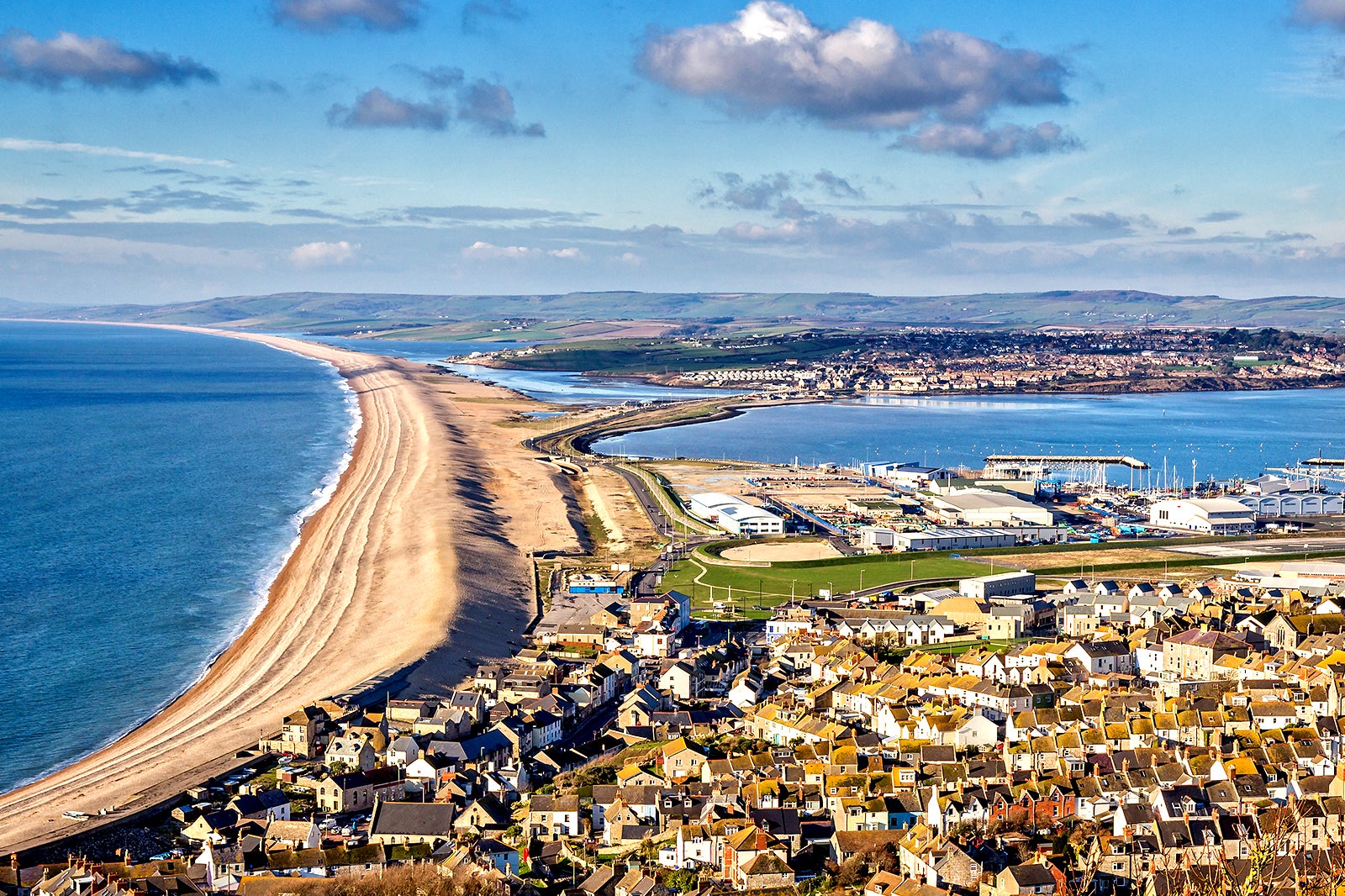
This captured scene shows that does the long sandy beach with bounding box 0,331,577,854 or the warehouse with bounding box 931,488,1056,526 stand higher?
the warehouse with bounding box 931,488,1056,526

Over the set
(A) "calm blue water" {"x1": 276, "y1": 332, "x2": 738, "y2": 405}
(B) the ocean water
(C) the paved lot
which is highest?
(C) the paved lot

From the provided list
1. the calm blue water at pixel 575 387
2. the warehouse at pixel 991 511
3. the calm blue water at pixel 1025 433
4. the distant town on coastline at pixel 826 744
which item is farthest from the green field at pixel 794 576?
the calm blue water at pixel 575 387

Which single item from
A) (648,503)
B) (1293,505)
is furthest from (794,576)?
(1293,505)

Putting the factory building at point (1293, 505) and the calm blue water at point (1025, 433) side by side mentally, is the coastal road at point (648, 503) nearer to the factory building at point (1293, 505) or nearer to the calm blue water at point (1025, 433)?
the calm blue water at point (1025, 433)

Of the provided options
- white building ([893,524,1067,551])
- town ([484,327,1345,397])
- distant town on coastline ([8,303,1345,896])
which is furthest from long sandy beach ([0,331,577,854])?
town ([484,327,1345,397])

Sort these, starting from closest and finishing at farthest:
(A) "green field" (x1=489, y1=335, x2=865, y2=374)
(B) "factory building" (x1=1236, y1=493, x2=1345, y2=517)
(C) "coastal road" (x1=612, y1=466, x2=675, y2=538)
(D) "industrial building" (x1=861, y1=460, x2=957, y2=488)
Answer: (C) "coastal road" (x1=612, y1=466, x2=675, y2=538) → (B) "factory building" (x1=1236, y1=493, x2=1345, y2=517) → (D) "industrial building" (x1=861, y1=460, x2=957, y2=488) → (A) "green field" (x1=489, y1=335, x2=865, y2=374)

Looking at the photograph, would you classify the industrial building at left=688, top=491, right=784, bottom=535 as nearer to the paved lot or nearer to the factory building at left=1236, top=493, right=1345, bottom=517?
the paved lot

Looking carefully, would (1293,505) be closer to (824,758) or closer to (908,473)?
(908,473)
